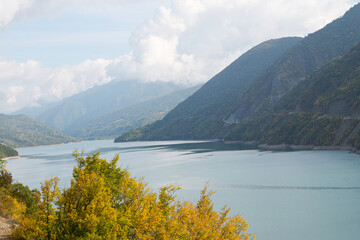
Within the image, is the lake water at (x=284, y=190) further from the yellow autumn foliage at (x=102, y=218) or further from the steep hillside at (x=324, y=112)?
the steep hillside at (x=324, y=112)

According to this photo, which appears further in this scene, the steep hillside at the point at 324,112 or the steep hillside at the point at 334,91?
the steep hillside at the point at 334,91

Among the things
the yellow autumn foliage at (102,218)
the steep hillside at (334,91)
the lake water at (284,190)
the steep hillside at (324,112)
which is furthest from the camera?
the steep hillside at (334,91)

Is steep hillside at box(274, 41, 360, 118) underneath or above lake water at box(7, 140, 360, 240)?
above

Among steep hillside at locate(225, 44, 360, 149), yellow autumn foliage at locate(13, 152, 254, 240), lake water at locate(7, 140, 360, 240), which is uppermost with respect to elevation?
steep hillside at locate(225, 44, 360, 149)

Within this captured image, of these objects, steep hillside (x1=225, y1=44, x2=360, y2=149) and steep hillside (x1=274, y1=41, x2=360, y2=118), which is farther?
steep hillside (x1=274, y1=41, x2=360, y2=118)

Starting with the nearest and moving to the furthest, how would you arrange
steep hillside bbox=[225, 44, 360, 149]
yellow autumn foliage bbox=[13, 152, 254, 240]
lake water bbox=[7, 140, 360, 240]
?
yellow autumn foliage bbox=[13, 152, 254, 240] < lake water bbox=[7, 140, 360, 240] < steep hillside bbox=[225, 44, 360, 149]

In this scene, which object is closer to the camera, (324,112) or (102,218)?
(102,218)

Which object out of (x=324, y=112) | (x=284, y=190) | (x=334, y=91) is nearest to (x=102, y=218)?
(x=284, y=190)

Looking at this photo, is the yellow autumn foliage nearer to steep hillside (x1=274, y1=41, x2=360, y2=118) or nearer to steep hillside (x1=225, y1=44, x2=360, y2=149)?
steep hillside (x1=225, y1=44, x2=360, y2=149)

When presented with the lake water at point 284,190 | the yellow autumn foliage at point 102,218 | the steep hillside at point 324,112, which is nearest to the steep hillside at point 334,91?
the steep hillside at point 324,112

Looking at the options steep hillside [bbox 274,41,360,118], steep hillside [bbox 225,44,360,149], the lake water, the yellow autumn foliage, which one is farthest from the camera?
steep hillside [bbox 274,41,360,118]

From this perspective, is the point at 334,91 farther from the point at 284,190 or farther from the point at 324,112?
the point at 284,190

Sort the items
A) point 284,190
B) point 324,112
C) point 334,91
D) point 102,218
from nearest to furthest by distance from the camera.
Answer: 1. point 102,218
2. point 284,190
3. point 324,112
4. point 334,91


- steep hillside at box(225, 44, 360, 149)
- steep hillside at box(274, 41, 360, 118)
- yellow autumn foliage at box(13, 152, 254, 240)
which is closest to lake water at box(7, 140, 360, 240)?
yellow autumn foliage at box(13, 152, 254, 240)
